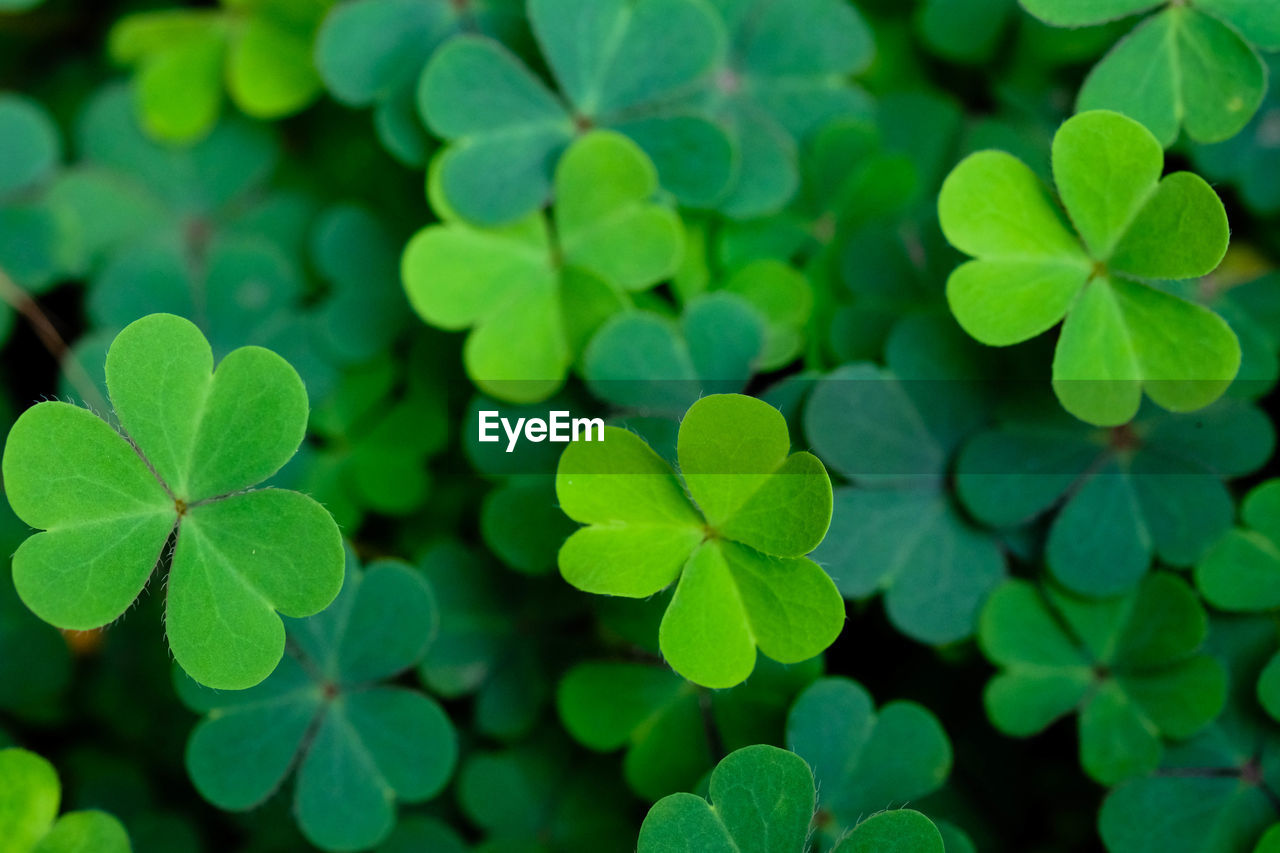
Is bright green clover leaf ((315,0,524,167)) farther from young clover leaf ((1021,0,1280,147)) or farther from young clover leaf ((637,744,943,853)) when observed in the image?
young clover leaf ((637,744,943,853))

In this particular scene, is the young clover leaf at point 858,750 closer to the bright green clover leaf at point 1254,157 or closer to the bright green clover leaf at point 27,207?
the bright green clover leaf at point 1254,157

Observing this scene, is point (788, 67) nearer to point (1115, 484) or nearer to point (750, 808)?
point (1115, 484)

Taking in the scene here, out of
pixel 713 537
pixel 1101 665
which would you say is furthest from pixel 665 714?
pixel 1101 665

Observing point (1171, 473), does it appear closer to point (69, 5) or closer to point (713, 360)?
point (713, 360)

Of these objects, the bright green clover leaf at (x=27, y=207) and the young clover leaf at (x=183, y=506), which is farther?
the bright green clover leaf at (x=27, y=207)

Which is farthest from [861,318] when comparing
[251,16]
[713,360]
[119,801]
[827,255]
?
[119,801]

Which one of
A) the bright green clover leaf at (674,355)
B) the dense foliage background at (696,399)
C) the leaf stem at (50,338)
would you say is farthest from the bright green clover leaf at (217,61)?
the bright green clover leaf at (674,355)
